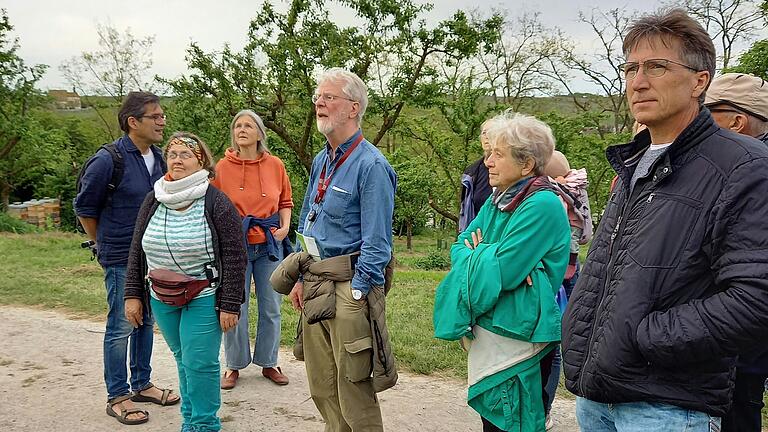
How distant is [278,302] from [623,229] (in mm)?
3497

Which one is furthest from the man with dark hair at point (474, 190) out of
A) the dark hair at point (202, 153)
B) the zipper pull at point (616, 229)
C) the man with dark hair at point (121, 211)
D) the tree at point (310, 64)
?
the tree at point (310, 64)

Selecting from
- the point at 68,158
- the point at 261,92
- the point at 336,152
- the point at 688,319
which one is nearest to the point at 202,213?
the point at 336,152

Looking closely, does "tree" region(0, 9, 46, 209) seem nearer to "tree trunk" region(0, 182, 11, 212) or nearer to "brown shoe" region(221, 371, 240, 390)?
"tree trunk" region(0, 182, 11, 212)

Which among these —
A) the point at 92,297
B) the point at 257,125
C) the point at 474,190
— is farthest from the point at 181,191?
the point at 92,297

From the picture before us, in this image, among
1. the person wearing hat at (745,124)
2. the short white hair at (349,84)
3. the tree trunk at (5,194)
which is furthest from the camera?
the tree trunk at (5,194)

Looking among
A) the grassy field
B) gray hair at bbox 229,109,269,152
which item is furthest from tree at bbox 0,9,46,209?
gray hair at bbox 229,109,269,152

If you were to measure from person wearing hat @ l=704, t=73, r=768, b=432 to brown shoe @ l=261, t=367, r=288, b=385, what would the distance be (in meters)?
3.20

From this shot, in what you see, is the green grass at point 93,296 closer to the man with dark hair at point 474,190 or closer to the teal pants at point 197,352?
the man with dark hair at point 474,190

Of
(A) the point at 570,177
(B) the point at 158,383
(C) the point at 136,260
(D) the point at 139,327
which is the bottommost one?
(B) the point at 158,383

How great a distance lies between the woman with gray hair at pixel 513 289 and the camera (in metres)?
2.61

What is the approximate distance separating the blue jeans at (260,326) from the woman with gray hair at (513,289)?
7.55ft

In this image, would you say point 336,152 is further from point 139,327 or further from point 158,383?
point 158,383

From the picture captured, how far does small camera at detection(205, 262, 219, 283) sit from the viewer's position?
3566 millimetres

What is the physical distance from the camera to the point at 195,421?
3621mm
